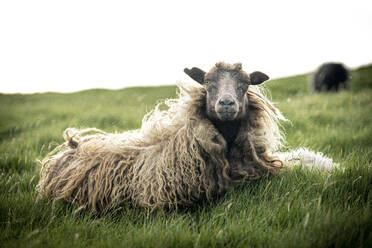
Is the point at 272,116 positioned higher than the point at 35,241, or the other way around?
the point at 272,116

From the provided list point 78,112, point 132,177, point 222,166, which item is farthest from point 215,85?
point 78,112

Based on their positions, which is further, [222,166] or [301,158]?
[301,158]

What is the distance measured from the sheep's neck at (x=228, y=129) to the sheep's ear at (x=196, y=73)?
0.56 meters

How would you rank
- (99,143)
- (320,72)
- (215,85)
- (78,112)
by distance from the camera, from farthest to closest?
(320,72) < (78,112) < (99,143) < (215,85)

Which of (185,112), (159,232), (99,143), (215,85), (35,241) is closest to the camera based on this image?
(35,241)

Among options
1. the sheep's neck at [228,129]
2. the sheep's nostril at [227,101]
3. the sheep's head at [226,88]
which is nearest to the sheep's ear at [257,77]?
the sheep's head at [226,88]

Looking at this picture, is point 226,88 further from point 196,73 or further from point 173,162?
point 173,162

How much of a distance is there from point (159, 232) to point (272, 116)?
7.01 ft

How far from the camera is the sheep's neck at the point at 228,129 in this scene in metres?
3.46

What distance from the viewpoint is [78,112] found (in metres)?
10.3

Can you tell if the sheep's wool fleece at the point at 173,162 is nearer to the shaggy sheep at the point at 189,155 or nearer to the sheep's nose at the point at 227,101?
the shaggy sheep at the point at 189,155

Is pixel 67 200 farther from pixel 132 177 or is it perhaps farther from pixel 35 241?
pixel 35 241

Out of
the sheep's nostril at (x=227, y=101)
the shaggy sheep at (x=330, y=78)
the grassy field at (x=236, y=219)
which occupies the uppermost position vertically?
the shaggy sheep at (x=330, y=78)

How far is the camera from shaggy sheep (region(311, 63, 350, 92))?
1578 centimetres
